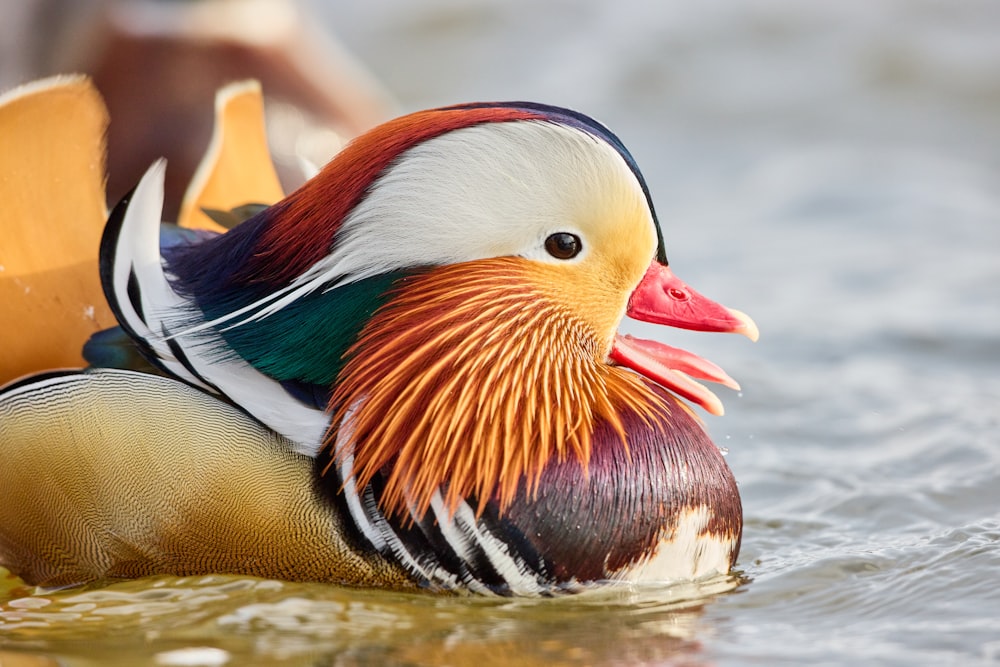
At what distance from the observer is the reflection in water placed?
3.11m

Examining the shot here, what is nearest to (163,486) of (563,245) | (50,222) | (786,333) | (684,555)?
(50,222)

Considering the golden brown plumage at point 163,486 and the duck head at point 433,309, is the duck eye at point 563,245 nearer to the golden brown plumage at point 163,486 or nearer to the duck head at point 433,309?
the duck head at point 433,309

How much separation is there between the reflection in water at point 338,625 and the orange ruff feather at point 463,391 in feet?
0.87

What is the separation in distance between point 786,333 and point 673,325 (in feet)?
8.67

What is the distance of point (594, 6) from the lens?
1159cm

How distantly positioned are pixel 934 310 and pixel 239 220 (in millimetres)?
3412

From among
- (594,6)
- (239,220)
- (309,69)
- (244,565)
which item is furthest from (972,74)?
(244,565)

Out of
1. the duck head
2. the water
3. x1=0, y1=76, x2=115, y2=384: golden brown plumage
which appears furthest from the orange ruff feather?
x1=0, y1=76, x2=115, y2=384: golden brown plumage

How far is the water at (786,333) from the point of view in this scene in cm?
A: 321

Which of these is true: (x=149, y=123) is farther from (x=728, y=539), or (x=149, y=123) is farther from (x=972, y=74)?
(x=972, y=74)

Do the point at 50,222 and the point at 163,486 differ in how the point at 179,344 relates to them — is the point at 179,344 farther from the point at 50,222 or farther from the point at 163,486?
the point at 50,222

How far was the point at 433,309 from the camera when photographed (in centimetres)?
326

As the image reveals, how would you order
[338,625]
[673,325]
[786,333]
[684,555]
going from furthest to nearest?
[786,333], [673,325], [684,555], [338,625]

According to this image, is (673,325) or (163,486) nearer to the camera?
(163,486)
